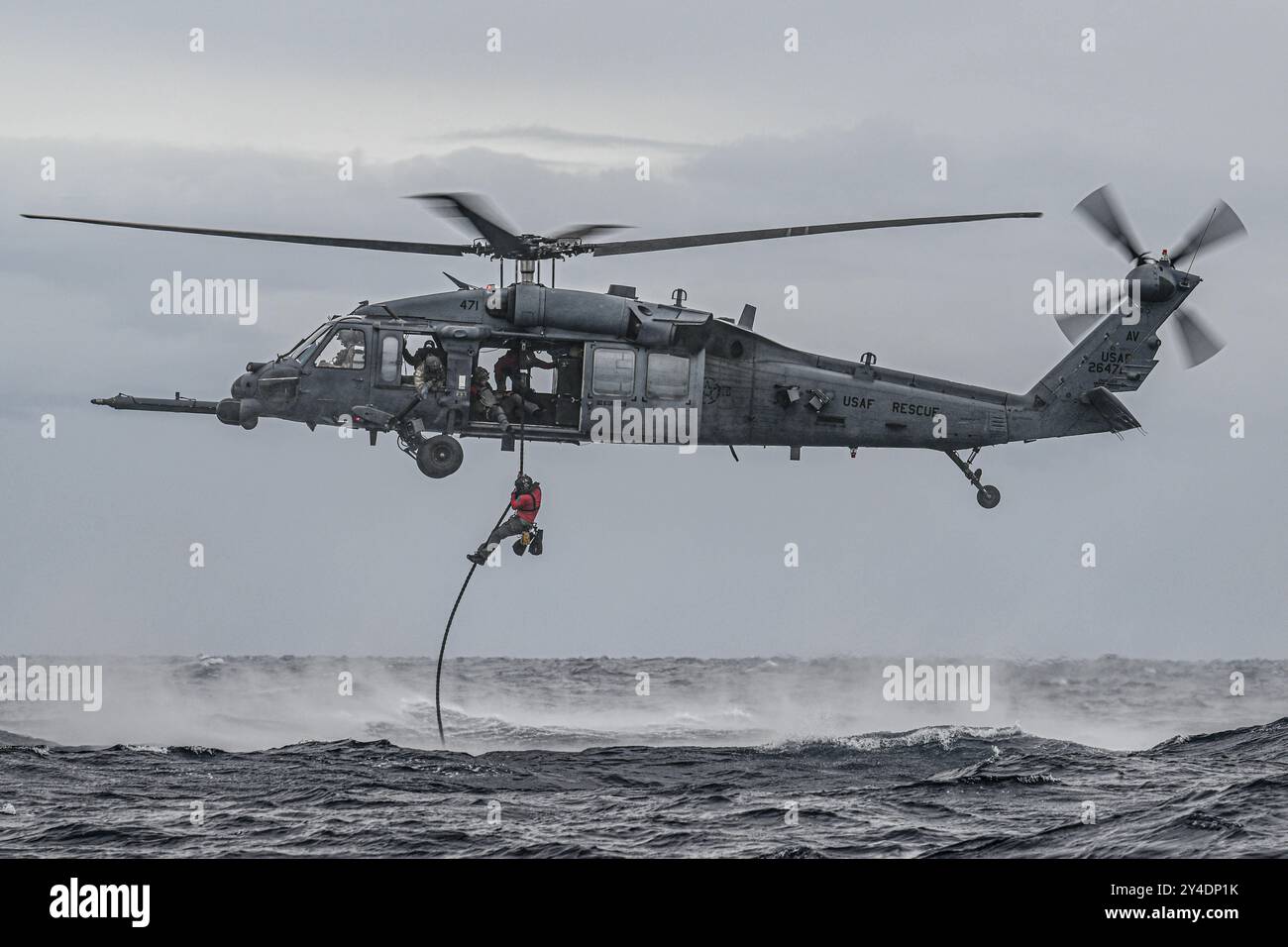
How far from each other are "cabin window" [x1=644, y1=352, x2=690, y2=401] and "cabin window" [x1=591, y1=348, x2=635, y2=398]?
0.91 ft

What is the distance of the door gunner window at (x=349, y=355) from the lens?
2100 cm

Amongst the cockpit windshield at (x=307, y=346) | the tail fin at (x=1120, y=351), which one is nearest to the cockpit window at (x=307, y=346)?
the cockpit windshield at (x=307, y=346)

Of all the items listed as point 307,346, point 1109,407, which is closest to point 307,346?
point 307,346

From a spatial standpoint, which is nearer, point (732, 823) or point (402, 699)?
point (732, 823)

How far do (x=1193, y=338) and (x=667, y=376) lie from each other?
8.44 m

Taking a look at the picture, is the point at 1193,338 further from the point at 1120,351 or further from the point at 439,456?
the point at 439,456

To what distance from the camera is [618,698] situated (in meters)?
48.4

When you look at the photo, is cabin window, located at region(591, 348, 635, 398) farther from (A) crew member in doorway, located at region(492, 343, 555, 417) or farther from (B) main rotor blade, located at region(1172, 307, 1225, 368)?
(B) main rotor blade, located at region(1172, 307, 1225, 368)

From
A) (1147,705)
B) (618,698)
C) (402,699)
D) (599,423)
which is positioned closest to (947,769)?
(599,423)

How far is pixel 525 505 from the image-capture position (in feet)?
66.5

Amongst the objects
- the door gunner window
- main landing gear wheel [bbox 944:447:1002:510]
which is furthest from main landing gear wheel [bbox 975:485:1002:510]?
the door gunner window

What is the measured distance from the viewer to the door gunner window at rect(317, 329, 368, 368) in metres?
21.0
